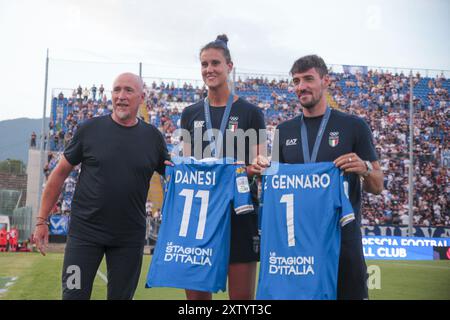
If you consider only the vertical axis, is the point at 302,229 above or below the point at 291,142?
below

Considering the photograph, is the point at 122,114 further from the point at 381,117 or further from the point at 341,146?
the point at 381,117

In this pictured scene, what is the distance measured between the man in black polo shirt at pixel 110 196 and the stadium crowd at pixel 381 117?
49.1 feet

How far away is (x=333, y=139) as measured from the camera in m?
3.44

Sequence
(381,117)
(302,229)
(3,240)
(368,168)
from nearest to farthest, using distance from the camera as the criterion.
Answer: (368,168), (302,229), (3,240), (381,117)

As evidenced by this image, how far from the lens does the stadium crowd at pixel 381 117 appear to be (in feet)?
64.4

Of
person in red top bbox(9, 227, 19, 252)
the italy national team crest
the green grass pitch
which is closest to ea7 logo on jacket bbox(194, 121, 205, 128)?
the italy national team crest

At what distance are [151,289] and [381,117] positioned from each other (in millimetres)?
15768

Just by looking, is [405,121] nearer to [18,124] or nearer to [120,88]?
[120,88]

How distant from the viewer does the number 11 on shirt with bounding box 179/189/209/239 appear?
3.78 meters

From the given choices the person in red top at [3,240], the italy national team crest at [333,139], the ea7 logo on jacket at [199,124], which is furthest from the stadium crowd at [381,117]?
the italy national team crest at [333,139]

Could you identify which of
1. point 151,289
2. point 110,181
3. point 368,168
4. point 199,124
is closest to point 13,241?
point 151,289
